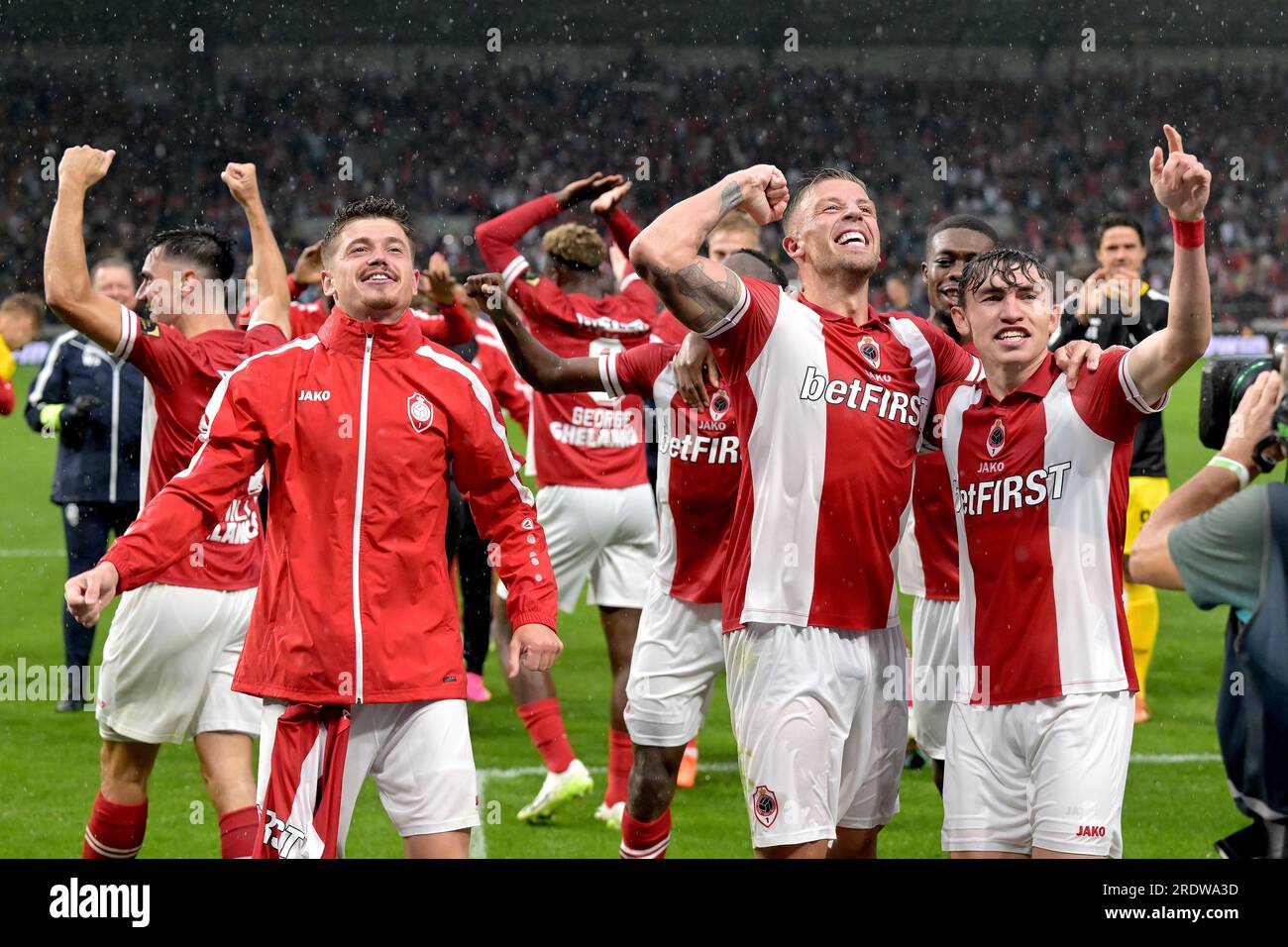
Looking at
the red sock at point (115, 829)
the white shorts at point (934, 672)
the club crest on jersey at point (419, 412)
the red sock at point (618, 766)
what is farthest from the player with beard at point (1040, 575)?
the red sock at point (115, 829)

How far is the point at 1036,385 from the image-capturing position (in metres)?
4.48

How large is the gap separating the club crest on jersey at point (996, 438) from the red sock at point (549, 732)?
294 centimetres

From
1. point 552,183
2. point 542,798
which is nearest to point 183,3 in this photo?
point 552,183

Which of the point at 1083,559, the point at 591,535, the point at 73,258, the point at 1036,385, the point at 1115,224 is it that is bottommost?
the point at 591,535

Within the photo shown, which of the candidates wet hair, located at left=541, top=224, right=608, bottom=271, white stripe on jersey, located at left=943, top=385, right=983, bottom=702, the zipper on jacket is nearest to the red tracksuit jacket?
the zipper on jacket

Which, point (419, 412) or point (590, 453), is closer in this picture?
point (419, 412)

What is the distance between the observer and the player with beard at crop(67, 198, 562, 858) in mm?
4160

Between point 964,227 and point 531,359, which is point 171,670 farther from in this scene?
point 964,227

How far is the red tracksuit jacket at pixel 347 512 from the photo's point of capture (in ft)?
13.6

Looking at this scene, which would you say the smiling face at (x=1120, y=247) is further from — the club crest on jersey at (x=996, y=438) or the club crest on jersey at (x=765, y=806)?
the club crest on jersey at (x=765, y=806)

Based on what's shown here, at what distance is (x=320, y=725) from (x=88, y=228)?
99.1 feet

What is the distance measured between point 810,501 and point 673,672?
136 centimetres

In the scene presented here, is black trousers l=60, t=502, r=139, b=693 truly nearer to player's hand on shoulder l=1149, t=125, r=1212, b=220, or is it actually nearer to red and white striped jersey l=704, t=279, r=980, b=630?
red and white striped jersey l=704, t=279, r=980, b=630

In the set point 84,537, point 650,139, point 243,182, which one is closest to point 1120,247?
point 243,182
